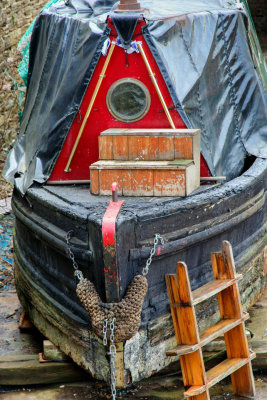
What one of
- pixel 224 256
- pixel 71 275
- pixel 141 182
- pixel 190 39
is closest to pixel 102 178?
pixel 141 182

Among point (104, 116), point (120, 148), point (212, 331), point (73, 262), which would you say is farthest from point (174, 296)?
point (104, 116)

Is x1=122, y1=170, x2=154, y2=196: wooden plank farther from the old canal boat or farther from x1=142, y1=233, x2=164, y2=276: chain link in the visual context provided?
x1=142, y1=233, x2=164, y2=276: chain link

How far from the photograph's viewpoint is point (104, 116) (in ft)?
18.3

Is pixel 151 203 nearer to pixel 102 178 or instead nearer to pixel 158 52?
pixel 102 178

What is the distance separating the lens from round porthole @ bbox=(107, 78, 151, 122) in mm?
5457

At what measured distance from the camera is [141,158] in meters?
5.30

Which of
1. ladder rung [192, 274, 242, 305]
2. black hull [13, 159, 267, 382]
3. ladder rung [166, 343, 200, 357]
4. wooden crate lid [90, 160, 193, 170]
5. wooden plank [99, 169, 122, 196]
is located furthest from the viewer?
wooden plank [99, 169, 122, 196]

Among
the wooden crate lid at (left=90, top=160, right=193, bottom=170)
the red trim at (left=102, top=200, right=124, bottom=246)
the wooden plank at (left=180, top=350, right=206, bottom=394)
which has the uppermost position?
the wooden crate lid at (left=90, top=160, right=193, bottom=170)

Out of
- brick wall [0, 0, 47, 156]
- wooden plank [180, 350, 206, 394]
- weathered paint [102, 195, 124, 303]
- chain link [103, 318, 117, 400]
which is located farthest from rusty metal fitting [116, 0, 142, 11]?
brick wall [0, 0, 47, 156]

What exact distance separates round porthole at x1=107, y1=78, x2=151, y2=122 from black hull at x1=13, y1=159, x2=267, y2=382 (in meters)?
0.70

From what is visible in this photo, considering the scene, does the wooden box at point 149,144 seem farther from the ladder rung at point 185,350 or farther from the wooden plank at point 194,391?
the wooden plank at point 194,391

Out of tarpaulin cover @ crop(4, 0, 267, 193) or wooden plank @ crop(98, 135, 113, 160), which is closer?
wooden plank @ crop(98, 135, 113, 160)

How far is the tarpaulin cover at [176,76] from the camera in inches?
218

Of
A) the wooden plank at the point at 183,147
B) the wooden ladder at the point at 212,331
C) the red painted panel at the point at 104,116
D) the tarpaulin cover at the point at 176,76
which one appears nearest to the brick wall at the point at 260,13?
the tarpaulin cover at the point at 176,76
